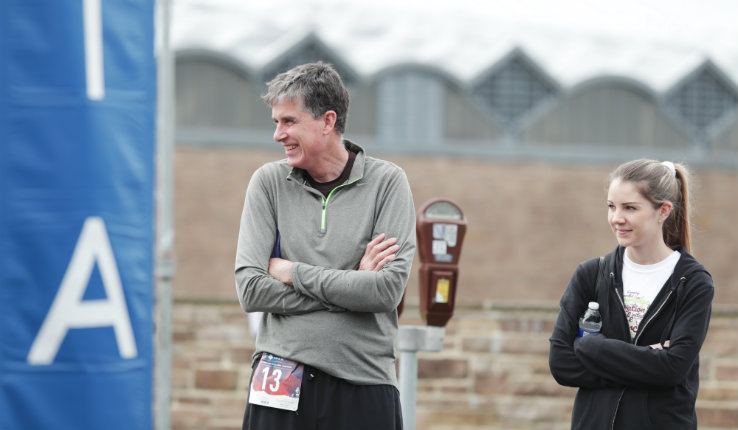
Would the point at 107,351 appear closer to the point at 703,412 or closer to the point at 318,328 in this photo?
the point at 318,328

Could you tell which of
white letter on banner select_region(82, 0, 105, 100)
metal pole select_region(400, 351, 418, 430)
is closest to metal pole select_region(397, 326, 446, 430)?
metal pole select_region(400, 351, 418, 430)

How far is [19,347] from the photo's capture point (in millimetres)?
2510

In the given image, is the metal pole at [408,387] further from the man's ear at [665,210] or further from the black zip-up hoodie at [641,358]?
the man's ear at [665,210]

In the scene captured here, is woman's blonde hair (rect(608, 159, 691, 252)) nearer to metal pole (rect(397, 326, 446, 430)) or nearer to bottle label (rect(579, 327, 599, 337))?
bottle label (rect(579, 327, 599, 337))

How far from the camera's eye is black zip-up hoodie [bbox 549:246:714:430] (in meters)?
2.95

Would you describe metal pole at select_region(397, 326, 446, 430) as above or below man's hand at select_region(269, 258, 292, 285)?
below

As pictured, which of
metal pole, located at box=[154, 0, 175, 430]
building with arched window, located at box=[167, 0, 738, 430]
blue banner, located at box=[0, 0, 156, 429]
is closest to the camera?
blue banner, located at box=[0, 0, 156, 429]

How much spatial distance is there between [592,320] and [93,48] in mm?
1784

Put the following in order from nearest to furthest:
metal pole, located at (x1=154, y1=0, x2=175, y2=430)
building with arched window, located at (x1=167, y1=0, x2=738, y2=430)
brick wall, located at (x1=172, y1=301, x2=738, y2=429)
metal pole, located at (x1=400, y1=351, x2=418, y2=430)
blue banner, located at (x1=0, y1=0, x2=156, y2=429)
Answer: blue banner, located at (x1=0, y1=0, x2=156, y2=429) < metal pole, located at (x1=400, y1=351, x2=418, y2=430) < brick wall, located at (x1=172, y1=301, x2=738, y2=429) < metal pole, located at (x1=154, y1=0, x2=175, y2=430) < building with arched window, located at (x1=167, y1=0, x2=738, y2=430)

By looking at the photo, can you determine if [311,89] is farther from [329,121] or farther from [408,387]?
[408,387]

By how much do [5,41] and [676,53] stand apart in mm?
26842

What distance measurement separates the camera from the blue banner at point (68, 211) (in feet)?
8.12

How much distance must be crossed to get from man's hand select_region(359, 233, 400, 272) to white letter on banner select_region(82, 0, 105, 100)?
37.3 inches

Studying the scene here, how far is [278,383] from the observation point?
2867 millimetres
